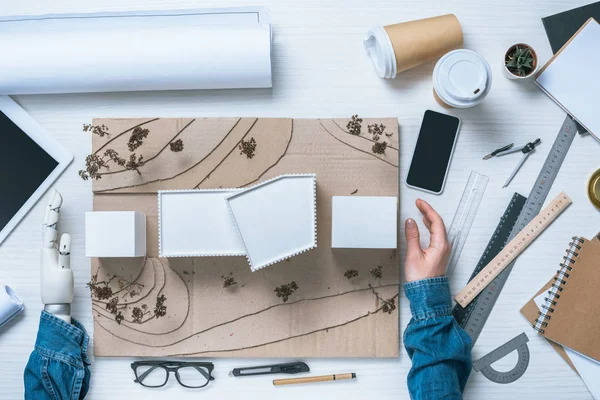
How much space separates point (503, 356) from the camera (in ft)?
3.26

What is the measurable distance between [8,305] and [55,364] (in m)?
0.15

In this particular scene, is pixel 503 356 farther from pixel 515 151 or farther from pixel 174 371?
pixel 174 371

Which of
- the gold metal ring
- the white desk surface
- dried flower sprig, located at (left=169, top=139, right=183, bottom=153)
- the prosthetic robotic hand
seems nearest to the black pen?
the white desk surface

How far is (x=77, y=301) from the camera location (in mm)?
997

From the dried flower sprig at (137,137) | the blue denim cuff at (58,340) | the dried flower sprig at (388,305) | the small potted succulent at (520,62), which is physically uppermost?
the small potted succulent at (520,62)

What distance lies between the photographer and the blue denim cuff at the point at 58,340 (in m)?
0.94

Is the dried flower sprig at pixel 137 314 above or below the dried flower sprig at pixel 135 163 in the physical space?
below

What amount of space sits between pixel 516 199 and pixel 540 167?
81mm

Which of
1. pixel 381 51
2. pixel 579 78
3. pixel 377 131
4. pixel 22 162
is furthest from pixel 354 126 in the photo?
pixel 22 162

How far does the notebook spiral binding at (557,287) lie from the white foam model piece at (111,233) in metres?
0.80

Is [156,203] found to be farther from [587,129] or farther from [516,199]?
[587,129]

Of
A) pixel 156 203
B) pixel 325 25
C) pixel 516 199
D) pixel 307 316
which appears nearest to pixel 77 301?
pixel 156 203

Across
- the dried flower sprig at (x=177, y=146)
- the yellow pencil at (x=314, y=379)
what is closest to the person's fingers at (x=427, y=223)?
the yellow pencil at (x=314, y=379)

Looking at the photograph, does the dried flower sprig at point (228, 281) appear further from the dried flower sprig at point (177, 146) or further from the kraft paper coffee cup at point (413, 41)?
the kraft paper coffee cup at point (413, 41)
